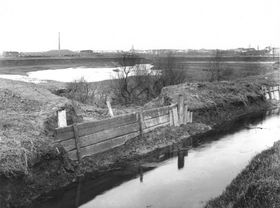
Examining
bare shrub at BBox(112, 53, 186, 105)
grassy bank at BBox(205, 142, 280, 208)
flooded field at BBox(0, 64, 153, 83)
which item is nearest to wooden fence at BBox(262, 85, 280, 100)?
bare shrub at BBox(112, 53, 186, 105)

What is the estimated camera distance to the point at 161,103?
77.7 ft

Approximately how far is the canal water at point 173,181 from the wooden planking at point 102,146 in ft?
4.41

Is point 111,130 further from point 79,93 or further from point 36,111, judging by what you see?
point 79,93

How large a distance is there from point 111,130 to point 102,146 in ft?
3.18

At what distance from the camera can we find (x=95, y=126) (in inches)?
628

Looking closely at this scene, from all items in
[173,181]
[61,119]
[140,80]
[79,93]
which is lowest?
[173,181]

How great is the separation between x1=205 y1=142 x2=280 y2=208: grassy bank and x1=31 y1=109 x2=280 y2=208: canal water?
89cm

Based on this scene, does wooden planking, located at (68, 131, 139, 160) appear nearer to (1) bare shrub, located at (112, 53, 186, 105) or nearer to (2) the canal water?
(2) the canal water

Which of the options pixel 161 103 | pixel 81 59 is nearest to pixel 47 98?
pixel 161 103

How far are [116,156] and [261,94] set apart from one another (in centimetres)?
2034

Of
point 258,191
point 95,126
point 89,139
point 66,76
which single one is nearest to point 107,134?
point 95,126

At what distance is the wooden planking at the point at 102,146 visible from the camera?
14866 mm

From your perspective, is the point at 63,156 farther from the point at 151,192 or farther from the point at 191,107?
the point at 191,107

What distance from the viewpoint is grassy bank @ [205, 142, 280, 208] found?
8.81m
